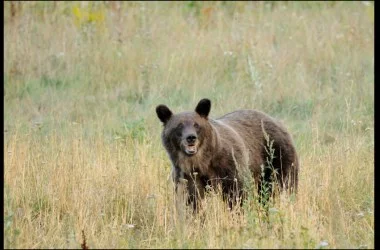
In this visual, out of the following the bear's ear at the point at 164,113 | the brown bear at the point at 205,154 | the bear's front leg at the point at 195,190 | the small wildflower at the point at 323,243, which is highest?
the bear's ear at the point at 164,113

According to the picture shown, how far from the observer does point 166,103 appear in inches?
471

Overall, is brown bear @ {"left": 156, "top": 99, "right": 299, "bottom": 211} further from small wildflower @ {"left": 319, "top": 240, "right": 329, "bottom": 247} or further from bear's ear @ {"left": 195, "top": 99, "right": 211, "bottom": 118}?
small wildflower @ {"left": 319, "top": 240, "right": 329, "bottom": 247}

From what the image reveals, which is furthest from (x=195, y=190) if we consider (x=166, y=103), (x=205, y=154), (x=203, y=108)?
(x=166, y=103)

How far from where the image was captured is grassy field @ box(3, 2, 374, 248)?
6988mm

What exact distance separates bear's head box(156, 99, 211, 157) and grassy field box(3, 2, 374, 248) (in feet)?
1.42

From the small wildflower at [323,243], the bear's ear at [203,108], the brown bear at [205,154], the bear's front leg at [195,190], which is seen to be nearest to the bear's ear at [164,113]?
the brown bear at [205,154]

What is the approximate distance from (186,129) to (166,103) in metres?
4.49

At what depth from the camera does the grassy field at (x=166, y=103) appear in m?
6.99

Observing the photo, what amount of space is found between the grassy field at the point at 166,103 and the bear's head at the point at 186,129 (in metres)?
0.43

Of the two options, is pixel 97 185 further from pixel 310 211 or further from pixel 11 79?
pixel 11 79

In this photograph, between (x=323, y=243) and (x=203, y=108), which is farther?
(x=203, y=108)

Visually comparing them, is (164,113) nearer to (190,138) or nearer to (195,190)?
(190,138)

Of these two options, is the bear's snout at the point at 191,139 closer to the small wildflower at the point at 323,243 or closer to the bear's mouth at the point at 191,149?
the bear's mouth at the point at 191,149

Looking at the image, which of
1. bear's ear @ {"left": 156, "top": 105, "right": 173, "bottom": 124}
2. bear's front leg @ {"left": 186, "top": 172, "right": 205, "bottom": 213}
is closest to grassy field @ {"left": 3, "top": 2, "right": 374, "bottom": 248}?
bear's front leg @ {"left": 186, "top": 172, "right": 205, "bottom": 213}
